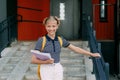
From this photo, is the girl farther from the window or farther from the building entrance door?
the window

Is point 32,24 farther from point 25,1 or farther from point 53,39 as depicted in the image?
point 53,39

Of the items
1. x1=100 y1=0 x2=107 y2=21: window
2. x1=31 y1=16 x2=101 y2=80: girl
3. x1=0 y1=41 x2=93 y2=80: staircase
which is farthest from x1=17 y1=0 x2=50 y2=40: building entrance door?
x1=31 y1=16 x2=101 y2=80: girl

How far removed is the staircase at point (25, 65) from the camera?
8.84 m

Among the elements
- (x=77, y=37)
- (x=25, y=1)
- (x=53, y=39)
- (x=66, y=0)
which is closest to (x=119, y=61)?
(x=77, y=37)

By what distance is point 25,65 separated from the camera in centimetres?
974

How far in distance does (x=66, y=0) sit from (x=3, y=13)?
296 centimetres

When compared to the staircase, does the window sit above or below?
above

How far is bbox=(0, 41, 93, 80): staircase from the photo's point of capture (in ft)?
29.0

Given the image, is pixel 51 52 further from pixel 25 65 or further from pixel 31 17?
pixel 31 17

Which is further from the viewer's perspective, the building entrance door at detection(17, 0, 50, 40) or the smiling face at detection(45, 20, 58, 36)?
the building entrance door at detection(17, 0, 50, 40)

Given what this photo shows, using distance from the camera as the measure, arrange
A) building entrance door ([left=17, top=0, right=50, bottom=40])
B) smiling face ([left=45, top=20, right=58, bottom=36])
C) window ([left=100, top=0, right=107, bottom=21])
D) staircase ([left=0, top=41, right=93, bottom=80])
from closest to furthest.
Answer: smiling face ([left=45, top=20, right=58, bottom=36]) → staircase ([left=0, top=41, right=93, bottom=80]) → building entrance door ([left=17, top=0, right=50, bottom=40]) → window ([left=100, top=0, right=107, bottom=21])

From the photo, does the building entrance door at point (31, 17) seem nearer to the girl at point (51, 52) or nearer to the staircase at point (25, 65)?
the staircase at point (25, 65)

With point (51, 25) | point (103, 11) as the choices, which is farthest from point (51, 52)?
point (103, 11)

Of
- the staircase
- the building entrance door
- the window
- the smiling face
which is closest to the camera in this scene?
the smiling face
